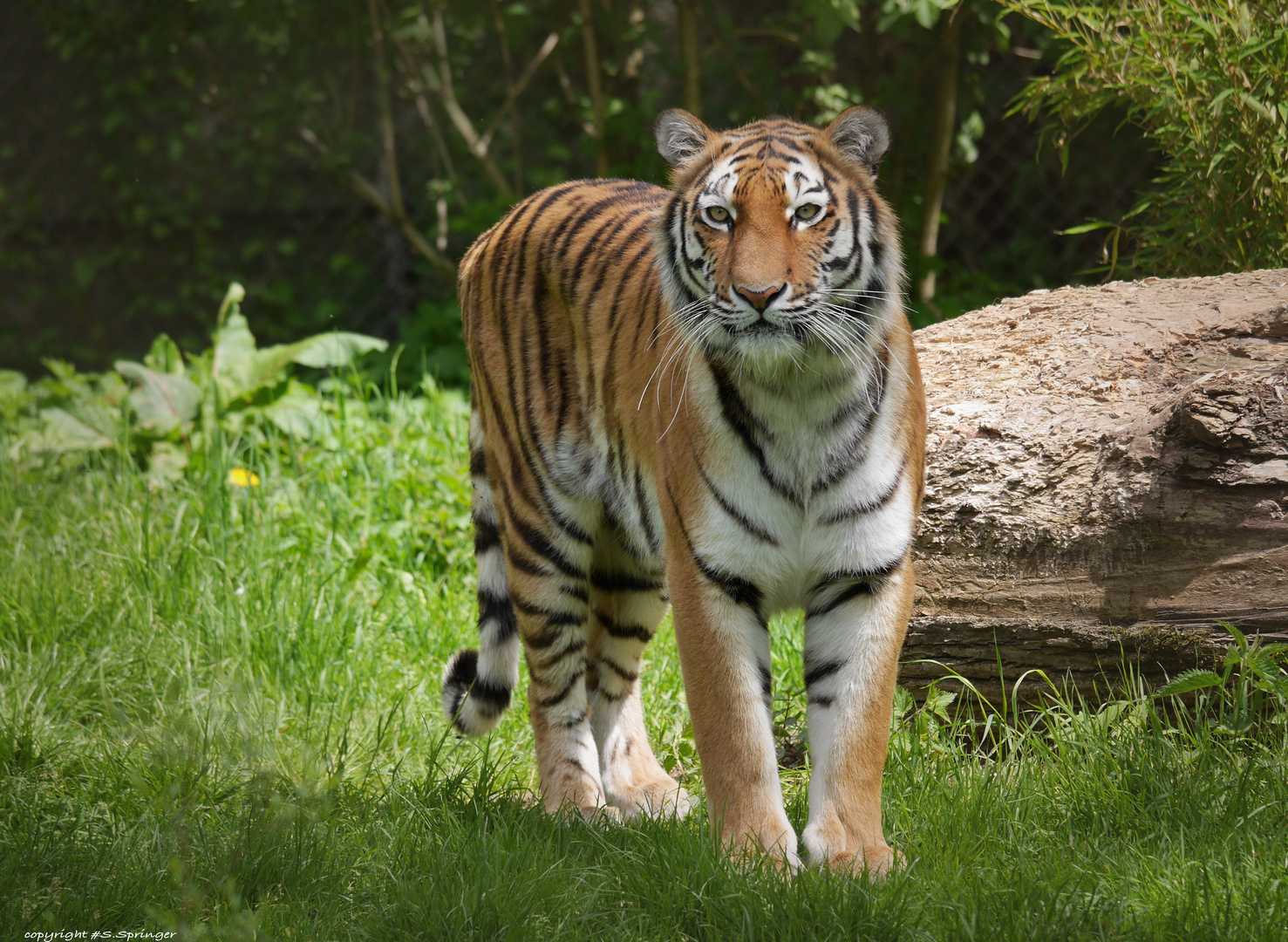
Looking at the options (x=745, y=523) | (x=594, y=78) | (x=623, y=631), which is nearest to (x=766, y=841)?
(x=745, y=523)

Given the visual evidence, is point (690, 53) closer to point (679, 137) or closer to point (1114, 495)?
point (679, 137)

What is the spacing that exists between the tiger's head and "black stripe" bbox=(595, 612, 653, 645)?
1.08 meters

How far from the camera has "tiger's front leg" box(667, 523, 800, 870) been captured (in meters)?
2.45

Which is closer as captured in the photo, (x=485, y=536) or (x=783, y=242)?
(x=783, y=242)

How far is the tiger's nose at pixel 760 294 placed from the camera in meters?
2.32

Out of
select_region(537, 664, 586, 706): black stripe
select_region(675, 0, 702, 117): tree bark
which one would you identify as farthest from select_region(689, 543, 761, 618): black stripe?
select_region(675, 0, 702, 117): tree bark

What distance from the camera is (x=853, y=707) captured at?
2.47 metres

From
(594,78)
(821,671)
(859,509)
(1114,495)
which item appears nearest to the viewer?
(859,509)

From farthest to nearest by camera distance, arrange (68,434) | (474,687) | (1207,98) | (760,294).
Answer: (68,434)
(1207,98)
(474,687)
(760,294)

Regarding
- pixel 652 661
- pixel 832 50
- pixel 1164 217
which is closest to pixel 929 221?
pixel 832 50

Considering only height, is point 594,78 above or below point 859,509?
above

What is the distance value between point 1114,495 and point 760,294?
3.74 ft

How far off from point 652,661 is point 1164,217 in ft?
7.67

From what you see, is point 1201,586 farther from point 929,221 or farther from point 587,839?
point 929,221
